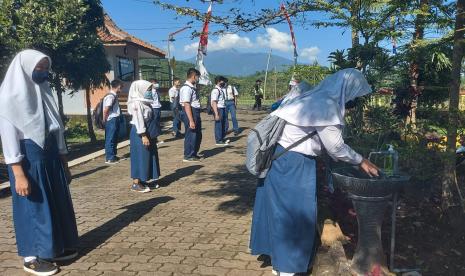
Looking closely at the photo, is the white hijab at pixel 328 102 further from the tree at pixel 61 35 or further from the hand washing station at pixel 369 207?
the tree at pixel 61 35

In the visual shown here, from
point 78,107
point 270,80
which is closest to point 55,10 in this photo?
point 78,107

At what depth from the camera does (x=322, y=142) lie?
346 cm

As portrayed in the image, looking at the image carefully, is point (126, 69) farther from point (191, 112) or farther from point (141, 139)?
point (141, 139)

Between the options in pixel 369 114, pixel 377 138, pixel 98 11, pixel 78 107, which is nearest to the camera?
pixel 377 138

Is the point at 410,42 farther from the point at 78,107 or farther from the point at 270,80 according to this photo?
the point at 270,80

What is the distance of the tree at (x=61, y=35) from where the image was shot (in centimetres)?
1141

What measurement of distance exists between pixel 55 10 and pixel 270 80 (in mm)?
35184

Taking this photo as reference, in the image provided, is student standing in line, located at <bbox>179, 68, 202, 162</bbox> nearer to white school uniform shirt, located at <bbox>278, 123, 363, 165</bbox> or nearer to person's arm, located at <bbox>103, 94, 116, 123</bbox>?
person's arm, located at <bbox>103, 94, 116, 123</bbox>

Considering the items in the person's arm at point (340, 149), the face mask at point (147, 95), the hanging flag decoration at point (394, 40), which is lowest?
the person's arm at point (340, 149)

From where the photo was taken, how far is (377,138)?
6.43 metres

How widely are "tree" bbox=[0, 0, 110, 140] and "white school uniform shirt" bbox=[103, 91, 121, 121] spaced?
9.63ft

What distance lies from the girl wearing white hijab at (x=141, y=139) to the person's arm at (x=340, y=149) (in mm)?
3773

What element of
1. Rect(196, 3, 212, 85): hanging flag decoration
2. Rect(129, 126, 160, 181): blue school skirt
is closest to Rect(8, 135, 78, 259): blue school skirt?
Rect(129, 126, 160, 181): blue school skirt

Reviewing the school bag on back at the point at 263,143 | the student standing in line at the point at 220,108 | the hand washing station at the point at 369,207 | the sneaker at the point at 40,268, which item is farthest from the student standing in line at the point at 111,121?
the hand washing station at the point at 369,207
